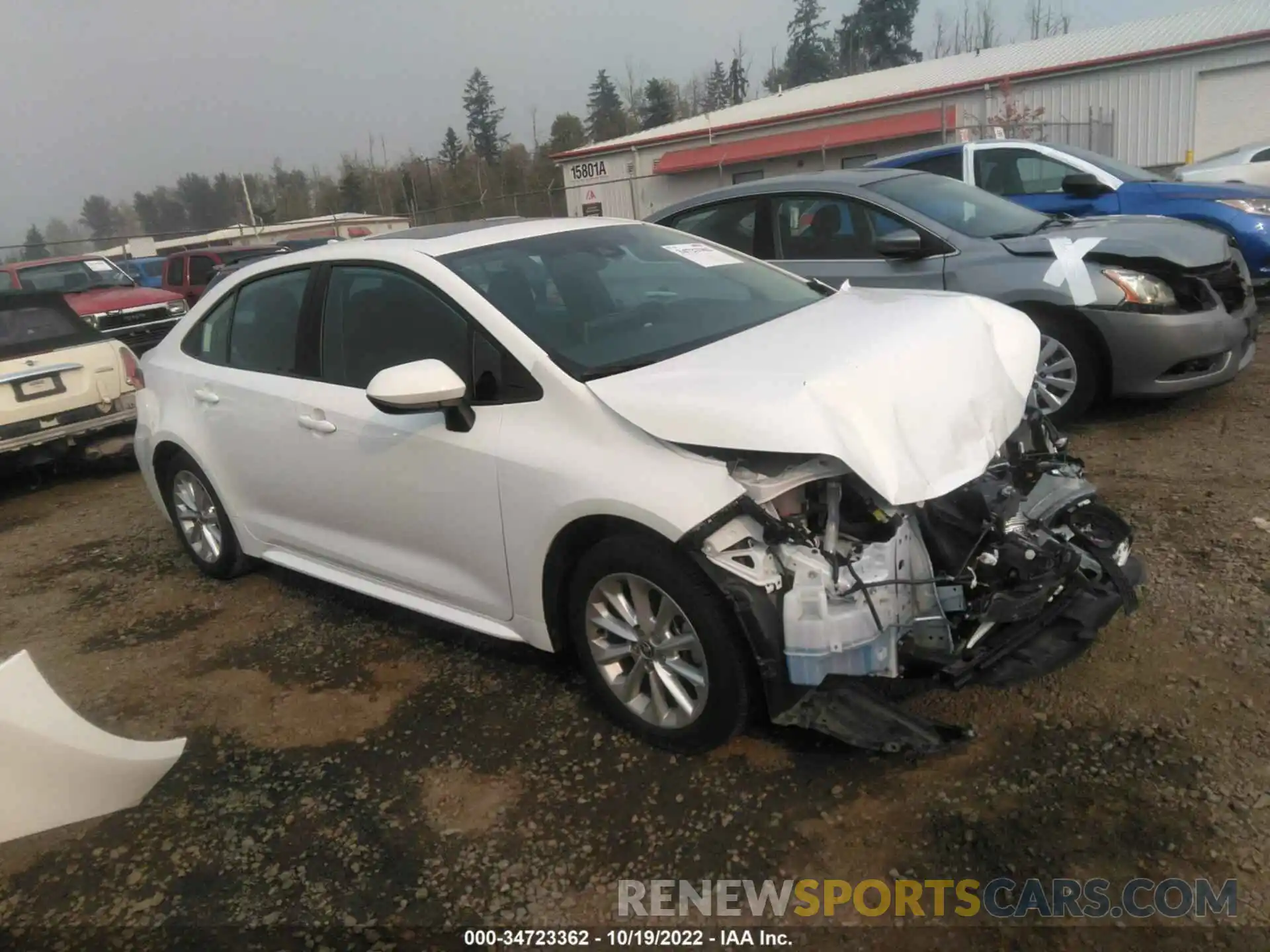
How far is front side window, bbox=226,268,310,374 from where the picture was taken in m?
4.18

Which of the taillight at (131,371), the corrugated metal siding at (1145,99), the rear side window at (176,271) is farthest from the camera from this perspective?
the corrugated metal siding at (1145,99)

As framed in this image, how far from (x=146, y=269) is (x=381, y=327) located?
22.9 m

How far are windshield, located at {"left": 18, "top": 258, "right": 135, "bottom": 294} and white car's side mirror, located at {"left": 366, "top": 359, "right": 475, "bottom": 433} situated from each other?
12672 millimetres

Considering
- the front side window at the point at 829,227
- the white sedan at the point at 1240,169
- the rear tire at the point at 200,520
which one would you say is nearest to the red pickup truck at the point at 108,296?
the rear tire at the point at 200,520

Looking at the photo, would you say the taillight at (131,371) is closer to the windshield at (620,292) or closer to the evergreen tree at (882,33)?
the windshield at (620,292)

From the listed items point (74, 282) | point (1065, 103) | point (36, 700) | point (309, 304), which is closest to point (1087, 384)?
point (309, 304)

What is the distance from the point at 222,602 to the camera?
16.0ft

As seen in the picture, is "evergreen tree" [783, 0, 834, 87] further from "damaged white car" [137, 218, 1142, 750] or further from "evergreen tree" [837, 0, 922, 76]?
"damaged white car" [137, 218, 1142, 750]

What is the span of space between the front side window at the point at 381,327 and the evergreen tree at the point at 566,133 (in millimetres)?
56947

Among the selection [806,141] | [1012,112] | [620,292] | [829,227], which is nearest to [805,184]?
[829,227]

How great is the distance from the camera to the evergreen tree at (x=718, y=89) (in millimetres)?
68688

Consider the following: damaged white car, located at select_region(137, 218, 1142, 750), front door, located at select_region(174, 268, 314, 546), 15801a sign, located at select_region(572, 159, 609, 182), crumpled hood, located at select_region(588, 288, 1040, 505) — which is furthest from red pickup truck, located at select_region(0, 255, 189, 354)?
15801a sign, located at select_region(572, 159, 609, 182)

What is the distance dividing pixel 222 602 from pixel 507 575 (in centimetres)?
230

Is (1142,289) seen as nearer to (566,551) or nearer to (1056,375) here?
(1056,375)
